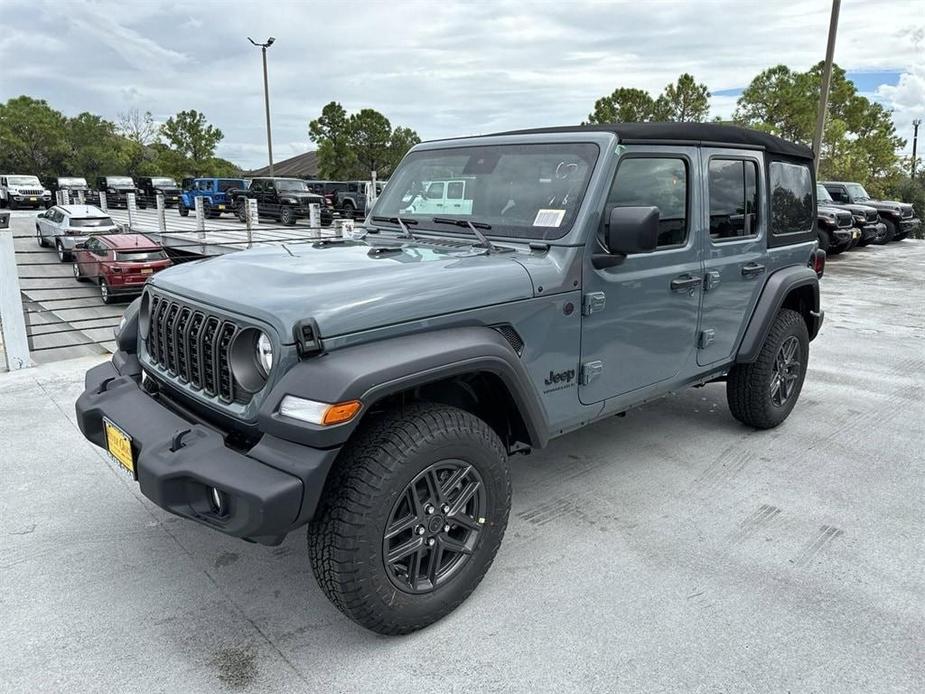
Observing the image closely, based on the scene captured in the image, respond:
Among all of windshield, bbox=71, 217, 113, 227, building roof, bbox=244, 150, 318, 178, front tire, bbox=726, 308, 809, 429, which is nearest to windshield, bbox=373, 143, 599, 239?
front tire, bbox=726, 308, 809, 429

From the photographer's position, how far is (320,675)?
2.29 metres

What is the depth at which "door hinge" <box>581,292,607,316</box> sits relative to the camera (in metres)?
2.96

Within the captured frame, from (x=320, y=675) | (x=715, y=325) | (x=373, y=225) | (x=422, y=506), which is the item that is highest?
(x=373, y=225)

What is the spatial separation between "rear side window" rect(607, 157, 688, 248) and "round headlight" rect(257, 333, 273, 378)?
5.43ft

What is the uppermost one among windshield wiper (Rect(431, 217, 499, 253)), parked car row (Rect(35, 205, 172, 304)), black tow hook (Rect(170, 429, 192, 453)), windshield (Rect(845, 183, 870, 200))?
windshield (Rect(845, 183, 870, 200))

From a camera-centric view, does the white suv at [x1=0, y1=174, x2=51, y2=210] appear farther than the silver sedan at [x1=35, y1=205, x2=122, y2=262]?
Yes

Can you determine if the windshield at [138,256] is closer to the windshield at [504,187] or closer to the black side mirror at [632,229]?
the windshield at [504,187]

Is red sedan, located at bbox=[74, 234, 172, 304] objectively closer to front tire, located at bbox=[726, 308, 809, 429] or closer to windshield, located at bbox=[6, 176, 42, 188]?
front tire, located at bbox=[726, 308, 809, 429]

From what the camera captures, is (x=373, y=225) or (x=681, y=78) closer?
(x=373, y=225)

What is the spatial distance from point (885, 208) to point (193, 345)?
2279 cm

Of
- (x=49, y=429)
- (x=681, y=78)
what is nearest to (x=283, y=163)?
(x=681, y=78)

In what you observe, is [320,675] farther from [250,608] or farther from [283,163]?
[283,163]

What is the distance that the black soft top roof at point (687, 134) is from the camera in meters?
3.18

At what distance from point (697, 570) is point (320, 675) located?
5.36 feet
